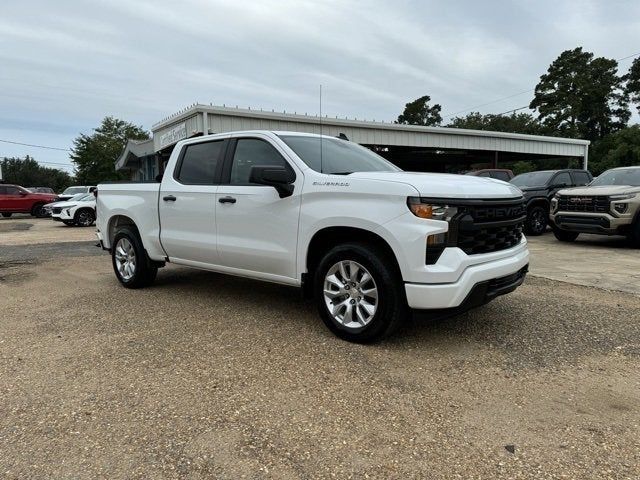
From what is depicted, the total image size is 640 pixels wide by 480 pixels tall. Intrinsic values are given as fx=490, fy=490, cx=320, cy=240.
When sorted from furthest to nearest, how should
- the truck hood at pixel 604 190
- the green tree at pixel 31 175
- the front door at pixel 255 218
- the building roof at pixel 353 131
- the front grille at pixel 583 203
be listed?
1. the green tree at pixel 31 175
2. the building roof at pixel 353 131
3. the front grille at pixel 583 203
4. the truck hood at pixel 604 190
5. the front door at pixel 255 218

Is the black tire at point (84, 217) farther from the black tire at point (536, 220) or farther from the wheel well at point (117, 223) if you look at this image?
the black tire at point (536, 220)

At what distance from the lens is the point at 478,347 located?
4.10 m

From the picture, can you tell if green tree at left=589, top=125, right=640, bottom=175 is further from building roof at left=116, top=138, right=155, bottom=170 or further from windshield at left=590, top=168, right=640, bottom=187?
building roof at left=116, top=138, right=155, bottom=170

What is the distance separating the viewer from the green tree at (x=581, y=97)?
188 ft

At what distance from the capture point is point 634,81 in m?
57.6

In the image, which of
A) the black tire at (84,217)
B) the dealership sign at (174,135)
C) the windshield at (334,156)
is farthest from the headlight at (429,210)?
the black tire at (84,217)

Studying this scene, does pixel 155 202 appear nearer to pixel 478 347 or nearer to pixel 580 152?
pixel 478 347

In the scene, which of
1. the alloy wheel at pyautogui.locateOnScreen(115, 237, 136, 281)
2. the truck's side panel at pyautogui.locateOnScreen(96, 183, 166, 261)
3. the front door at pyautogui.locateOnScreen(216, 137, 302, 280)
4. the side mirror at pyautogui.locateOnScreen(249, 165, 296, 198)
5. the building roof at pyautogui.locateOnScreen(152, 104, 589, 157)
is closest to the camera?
the side mirror at pyautogui.locateOnScreen(249, 165, 296, 198)

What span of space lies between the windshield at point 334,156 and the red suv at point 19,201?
84.2 ft

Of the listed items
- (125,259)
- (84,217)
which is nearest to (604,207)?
(125,259)

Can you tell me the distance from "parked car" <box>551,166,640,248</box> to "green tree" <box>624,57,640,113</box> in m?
58.0

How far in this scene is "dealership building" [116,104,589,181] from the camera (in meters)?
15.3

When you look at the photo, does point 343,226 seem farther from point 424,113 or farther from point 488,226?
point 424,113

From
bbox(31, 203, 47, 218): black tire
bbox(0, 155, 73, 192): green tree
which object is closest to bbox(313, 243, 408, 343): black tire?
bbox(31, 203, 47, 218): black tire
